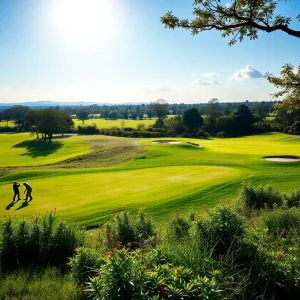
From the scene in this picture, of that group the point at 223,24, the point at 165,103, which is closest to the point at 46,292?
the point at 223,24

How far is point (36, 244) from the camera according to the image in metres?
9.64

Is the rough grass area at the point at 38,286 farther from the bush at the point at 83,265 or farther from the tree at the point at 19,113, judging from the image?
the tree at the point at 19,113

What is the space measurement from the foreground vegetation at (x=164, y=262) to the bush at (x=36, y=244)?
30 millimetres

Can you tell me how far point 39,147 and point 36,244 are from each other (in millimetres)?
63428

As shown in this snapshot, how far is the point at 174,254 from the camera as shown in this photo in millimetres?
5715

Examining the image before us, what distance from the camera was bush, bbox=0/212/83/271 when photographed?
934 cm

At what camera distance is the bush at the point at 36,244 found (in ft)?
30.7

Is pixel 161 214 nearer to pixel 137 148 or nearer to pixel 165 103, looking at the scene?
pixel 137 148

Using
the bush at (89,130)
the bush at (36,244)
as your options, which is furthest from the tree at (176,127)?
the bush at (36,244)

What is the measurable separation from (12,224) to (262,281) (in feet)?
26.3

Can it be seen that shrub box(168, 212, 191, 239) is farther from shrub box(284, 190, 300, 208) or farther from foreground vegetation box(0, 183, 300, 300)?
shrub box(284, 190, 300, 208)

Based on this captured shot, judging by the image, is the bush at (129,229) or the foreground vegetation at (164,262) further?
the bush at (129,229)

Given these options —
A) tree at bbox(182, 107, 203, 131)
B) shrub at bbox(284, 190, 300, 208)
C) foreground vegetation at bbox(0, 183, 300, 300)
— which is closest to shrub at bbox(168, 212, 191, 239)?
foreground vegetation at bbox(0, 183, 300, 300)

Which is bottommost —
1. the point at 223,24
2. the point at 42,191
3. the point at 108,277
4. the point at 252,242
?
the point at 42,191
